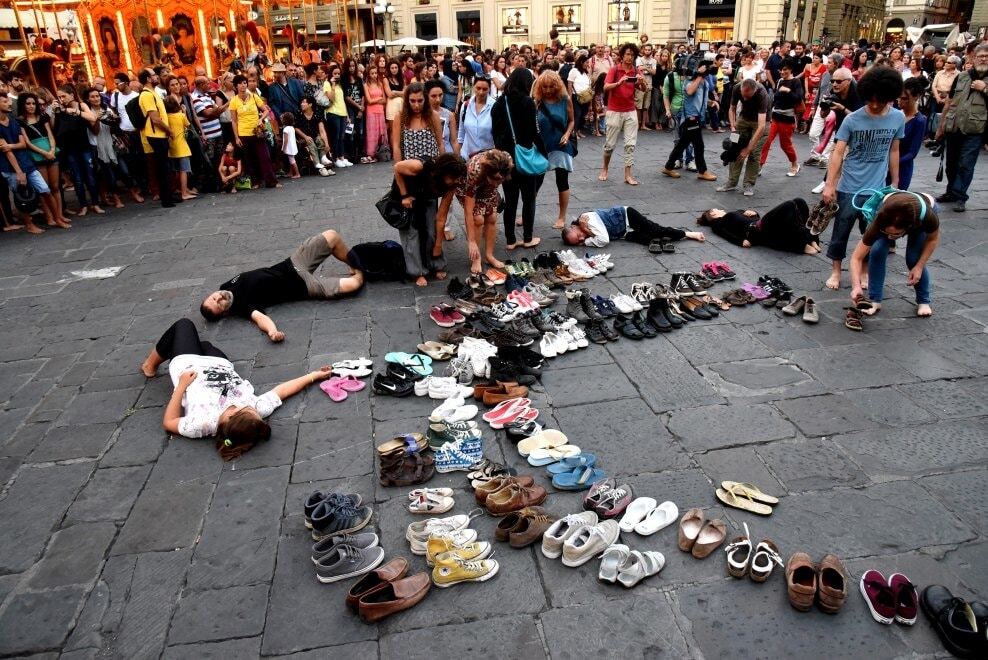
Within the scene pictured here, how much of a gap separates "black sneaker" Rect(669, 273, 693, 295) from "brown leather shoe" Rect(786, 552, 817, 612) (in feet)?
10.2

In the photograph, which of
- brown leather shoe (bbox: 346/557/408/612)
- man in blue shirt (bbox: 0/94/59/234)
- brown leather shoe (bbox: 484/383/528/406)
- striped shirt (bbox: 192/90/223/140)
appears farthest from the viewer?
striped shirt (bbox: 192/90/223/140)

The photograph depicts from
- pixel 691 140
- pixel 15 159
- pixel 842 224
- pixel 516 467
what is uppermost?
pixel 15 159

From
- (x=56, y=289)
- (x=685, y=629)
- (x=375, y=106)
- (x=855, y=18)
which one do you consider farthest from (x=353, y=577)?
(x=855, y=18)

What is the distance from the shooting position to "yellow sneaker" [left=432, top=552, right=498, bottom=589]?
2654mm

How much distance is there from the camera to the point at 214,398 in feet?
12.6

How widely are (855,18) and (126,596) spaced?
Answer: 59.7 metres

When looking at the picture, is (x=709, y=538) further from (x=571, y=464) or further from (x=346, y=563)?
(x=346, y=563)

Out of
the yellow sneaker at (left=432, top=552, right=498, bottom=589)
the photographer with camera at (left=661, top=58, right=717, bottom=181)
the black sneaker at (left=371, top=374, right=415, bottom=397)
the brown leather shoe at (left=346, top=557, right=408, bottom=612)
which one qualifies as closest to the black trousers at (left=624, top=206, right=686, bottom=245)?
the photographer with camera at (left=661, top=58, right=717, bottom=181)

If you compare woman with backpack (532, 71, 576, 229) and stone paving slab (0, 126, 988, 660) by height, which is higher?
woman with backpack (532, 71, 576, 229)

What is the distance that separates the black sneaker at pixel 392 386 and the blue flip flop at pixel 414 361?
16cm

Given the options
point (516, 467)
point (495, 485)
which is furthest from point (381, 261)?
point (495, 485)

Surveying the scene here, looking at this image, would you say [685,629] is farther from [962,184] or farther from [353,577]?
[962,184]

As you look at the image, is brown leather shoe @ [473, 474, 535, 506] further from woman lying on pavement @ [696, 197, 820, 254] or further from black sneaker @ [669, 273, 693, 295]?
woman lying on pavement @ [696, 197, 820, 254]

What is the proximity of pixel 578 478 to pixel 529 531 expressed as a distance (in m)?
0.50
